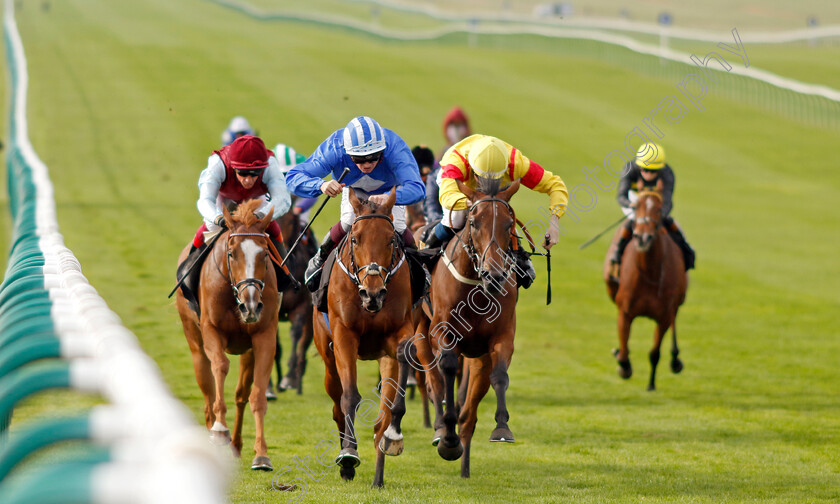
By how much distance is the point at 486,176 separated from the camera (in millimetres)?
7504

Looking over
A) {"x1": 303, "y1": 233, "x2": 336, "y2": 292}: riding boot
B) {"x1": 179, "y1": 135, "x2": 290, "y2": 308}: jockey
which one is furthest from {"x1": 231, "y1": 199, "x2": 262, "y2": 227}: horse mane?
{"x1": 303, "y1": 233, "x2": 336, "y2": 292}: riding boot

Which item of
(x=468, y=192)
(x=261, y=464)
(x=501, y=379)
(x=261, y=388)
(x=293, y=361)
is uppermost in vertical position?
(x=468, y=192)

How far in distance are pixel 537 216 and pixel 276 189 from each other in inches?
527

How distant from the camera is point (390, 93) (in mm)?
33719

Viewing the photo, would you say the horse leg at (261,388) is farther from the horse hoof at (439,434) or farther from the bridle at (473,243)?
the bridle at (473,243)

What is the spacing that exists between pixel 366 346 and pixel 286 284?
1146mm

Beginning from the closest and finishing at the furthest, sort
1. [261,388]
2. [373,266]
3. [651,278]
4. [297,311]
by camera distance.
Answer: [373,266] < [261,388] < [297,311] < [651,278]

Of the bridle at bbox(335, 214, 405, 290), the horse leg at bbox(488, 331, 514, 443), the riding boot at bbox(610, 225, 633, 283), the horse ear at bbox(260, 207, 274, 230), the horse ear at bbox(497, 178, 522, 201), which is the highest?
the horse ear at bbox(497, 178, 522, 201)

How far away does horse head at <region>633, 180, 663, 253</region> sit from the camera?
1131cm

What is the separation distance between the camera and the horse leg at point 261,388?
7.49m

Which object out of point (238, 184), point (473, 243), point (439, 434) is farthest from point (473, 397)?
point (238, 184)

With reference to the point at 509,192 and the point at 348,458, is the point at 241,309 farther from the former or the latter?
the point at 509,192

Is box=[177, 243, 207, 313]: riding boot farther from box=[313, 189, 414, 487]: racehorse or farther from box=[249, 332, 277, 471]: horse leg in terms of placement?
box=[313, 189, 414, 487]: racehorse

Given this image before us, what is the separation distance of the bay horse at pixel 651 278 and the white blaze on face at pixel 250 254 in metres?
5.29
